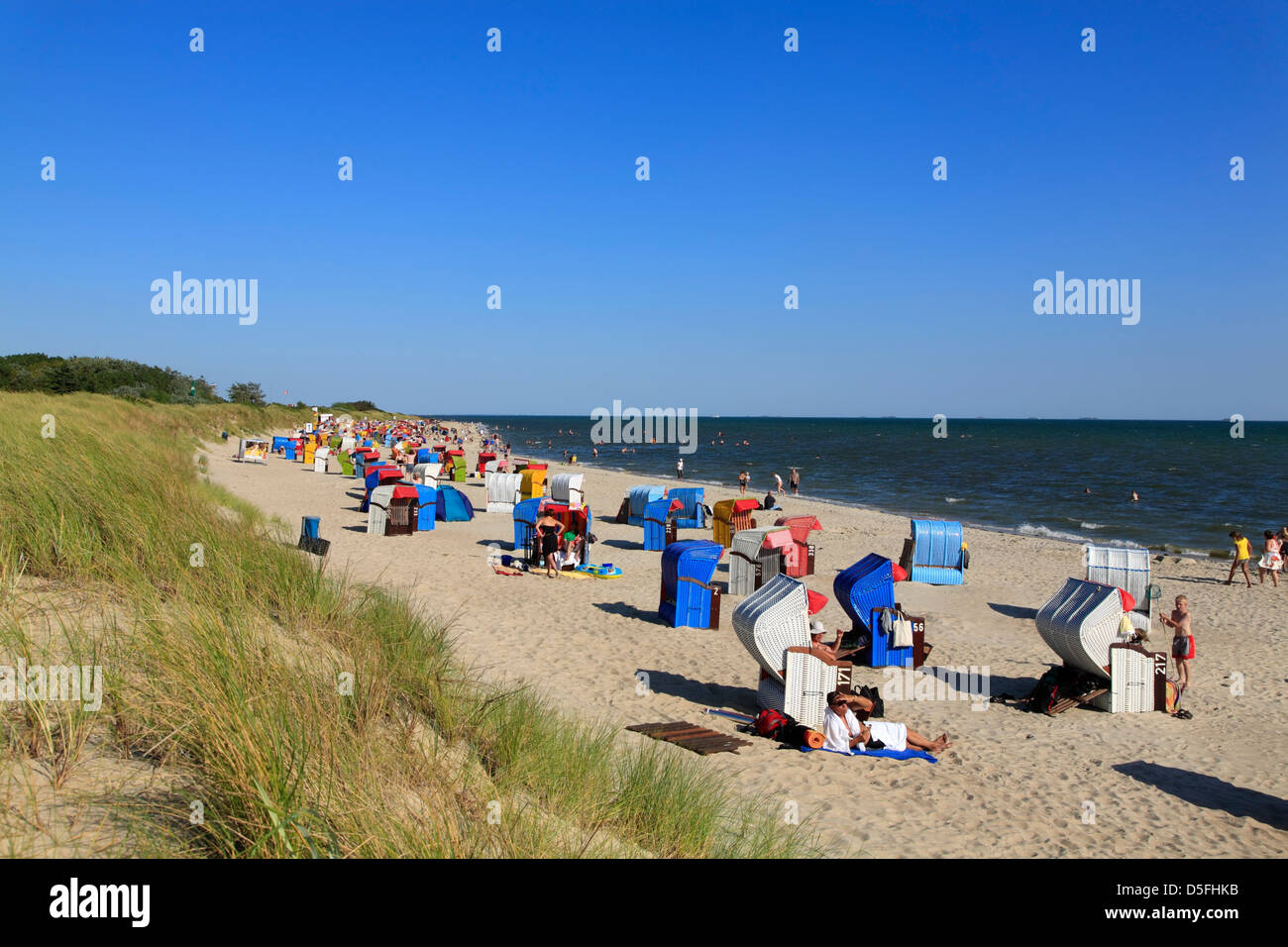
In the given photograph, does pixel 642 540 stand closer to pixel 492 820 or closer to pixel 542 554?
pixel 542 554

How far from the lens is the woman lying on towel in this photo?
781cm

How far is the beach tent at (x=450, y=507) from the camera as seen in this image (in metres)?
22.8

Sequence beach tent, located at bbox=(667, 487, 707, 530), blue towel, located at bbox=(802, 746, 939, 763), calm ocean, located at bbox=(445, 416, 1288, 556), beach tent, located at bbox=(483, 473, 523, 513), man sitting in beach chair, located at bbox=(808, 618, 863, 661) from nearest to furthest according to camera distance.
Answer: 1. blue towel, located at bbox=(802, 746, 939, 763)
2. man sitting in beach chair, located at bbox=(808, 618, 863, 661)
3. beach tent, located at bbox=(667, 487, 707, 530)
4. beach tent, located at bbox=(483, 473, 523, 513)
5. calm ocean, located at bbox=(445, 416, 1288, 556)

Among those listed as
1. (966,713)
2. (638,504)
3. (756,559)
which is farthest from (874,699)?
(638,504)

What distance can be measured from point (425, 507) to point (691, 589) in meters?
10.6

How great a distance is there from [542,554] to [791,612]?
854 cm

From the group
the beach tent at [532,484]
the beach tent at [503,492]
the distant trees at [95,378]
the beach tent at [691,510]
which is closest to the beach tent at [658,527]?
the beach tent at [691,510]

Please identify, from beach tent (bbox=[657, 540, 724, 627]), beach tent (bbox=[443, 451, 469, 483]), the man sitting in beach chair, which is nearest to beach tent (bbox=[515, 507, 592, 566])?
beach tent (bbox=[657, 540, 724, 627])

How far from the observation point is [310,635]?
5832mm

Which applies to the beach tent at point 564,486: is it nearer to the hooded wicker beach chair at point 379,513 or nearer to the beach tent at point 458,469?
the hooded wicker beach chair at point 379,513

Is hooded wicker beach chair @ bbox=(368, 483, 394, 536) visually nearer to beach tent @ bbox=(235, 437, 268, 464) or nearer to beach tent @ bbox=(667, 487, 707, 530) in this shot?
beach tent @ bbox=(667, 487, 707, 530)

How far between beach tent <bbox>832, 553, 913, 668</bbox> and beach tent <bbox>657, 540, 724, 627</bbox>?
227 cm

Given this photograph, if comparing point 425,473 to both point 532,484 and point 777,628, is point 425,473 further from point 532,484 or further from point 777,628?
point 777,628
